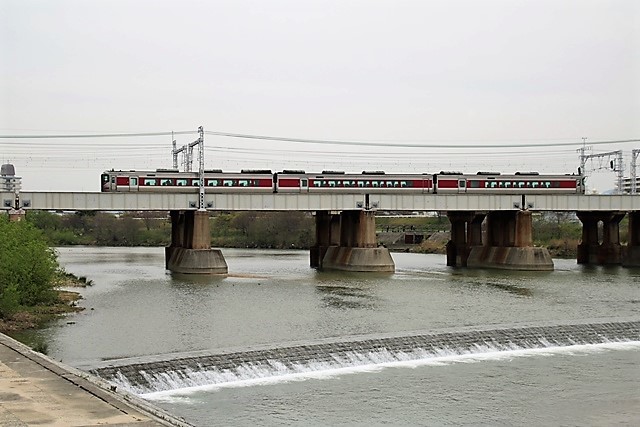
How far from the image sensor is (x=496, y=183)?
237ft

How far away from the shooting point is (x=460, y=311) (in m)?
40.5

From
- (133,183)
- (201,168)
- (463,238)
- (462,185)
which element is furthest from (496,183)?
(133,183)

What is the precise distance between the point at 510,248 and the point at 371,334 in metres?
40.2

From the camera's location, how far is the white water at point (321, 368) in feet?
78.5

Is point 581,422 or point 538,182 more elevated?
point 538,182

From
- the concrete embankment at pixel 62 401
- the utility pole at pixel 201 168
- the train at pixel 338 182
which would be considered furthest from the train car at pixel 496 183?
the concrete embankment at pixel 62 401

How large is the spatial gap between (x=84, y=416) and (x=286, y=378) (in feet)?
35.8

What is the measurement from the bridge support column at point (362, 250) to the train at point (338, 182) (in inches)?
122

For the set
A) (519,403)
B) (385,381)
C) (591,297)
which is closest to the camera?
(519,403)

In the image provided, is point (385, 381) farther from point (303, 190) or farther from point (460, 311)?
point (303, 190)

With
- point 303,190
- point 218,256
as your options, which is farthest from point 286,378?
point 303,190

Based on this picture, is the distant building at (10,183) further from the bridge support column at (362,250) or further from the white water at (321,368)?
the white water at (321,368)

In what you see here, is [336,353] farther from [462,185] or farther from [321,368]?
[462,185]

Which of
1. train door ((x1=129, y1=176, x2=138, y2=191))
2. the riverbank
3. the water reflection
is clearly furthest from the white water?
train door ((x1=129, y1=176, x2=138, y2=191))
